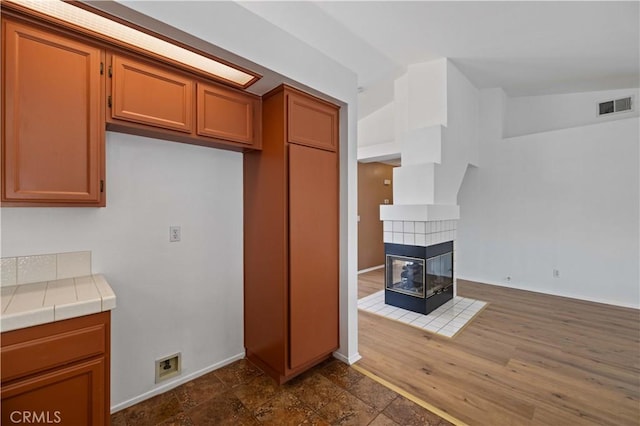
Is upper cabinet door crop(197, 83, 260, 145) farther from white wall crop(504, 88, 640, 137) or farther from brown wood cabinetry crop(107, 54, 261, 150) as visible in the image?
white wall crop(504, 88, 640, 137)

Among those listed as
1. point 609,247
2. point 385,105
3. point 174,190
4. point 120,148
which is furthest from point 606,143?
point 120,148

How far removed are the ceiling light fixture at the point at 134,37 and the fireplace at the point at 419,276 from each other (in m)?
2.76

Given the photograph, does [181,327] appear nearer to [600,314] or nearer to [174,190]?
[174,190]

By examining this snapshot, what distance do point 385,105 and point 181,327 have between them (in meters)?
4.42

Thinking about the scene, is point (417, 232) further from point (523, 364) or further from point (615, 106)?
point (615, 106)

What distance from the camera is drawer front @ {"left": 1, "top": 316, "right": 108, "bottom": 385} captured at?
107 cm

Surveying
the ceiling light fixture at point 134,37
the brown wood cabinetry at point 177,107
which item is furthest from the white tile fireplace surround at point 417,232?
the ceiling light fixture at point 134,37

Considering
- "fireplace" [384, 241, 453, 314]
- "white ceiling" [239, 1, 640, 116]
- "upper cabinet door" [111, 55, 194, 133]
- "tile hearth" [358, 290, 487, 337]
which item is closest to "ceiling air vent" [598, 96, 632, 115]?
"white ceiling" [239, 1, 640, 116]

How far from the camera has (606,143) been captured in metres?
3.68

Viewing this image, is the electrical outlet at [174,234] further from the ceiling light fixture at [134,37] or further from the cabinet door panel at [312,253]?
the ceiling light fixture at [134,37]

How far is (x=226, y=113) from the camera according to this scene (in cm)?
198

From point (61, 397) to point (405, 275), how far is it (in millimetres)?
3403

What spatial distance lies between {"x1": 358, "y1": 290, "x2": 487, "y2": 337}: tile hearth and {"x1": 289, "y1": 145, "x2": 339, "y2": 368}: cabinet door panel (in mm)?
1303

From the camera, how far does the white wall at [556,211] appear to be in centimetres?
360
